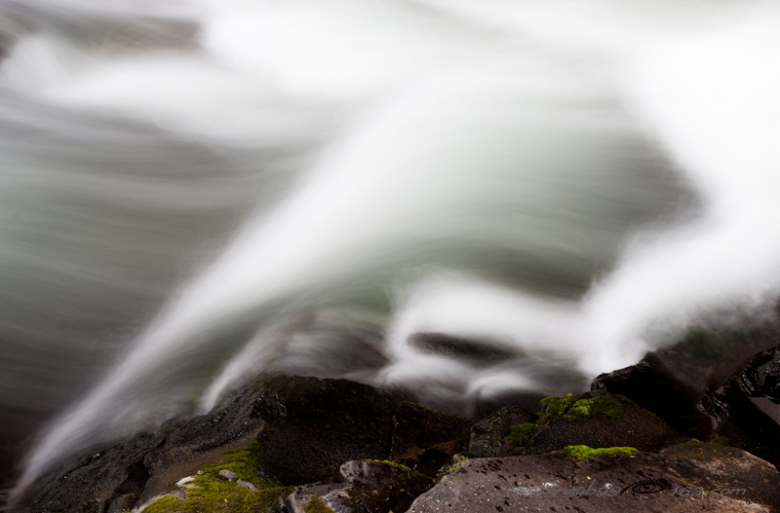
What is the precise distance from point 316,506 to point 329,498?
10 cm

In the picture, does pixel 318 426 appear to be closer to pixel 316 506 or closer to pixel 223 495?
pixel 223 495

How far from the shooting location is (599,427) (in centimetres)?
450

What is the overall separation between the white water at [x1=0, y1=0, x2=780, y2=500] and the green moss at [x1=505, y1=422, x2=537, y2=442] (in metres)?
1.26

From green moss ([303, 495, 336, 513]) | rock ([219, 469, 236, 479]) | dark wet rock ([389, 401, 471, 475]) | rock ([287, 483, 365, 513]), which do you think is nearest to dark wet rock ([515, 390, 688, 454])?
dark wet rock ([389, 401, 471, 475])

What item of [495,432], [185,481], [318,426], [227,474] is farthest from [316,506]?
[495,432]

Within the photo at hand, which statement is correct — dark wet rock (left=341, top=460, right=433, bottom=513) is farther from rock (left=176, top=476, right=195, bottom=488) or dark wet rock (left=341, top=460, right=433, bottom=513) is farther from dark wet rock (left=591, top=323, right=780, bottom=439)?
dark wet rock (left=591, top=323, right=780, bottom=439)

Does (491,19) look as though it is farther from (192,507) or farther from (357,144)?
(192,507)

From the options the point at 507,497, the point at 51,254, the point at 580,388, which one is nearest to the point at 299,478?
the point at 507,497

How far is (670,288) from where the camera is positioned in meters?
6.44

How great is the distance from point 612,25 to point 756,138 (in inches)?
171

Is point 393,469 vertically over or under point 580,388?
under

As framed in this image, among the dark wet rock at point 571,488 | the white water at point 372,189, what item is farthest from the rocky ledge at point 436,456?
the white water at point 372,189

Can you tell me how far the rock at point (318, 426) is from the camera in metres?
4.69

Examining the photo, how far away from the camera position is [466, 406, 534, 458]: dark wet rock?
441cm
